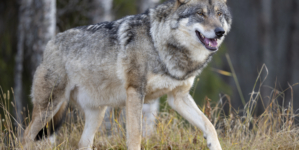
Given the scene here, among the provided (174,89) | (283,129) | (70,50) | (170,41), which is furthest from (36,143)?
(283,129)

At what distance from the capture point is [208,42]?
3279 millimetres

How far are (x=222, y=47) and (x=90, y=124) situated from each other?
456 centimetres

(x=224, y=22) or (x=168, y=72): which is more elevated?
(x=224, y=22)

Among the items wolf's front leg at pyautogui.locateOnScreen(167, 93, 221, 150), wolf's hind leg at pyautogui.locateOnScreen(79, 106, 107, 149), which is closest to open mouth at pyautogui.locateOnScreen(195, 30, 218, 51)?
wolf's front leg at pyautogui.locateOnScreen(167, 93, 221, 150)

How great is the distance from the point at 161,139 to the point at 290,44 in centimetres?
1339

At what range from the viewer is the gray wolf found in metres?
3.37

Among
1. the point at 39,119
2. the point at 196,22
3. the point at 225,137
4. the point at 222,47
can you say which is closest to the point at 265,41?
the point at 222,47

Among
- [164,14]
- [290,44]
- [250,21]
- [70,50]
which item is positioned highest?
[164,14]

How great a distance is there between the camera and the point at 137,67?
340cm

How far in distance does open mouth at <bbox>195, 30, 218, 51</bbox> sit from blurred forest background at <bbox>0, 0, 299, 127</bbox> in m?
0.89

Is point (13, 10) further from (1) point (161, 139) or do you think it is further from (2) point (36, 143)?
(1) point (161, 139)

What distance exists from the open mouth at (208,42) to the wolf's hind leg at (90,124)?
1669 millimetres

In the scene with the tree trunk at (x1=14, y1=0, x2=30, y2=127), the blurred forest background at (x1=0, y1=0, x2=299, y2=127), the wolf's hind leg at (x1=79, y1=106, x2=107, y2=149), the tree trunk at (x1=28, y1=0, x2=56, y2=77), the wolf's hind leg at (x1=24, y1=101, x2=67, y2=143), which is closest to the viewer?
the wolf's hind leg at (x1=24, y1=101, x2=67, y2=143)

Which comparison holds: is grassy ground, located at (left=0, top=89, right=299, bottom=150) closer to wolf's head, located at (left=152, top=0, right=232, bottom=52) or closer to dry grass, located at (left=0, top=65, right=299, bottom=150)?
dry grass, located at (left=0, top=65, right=299, bottom=150)
